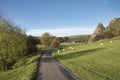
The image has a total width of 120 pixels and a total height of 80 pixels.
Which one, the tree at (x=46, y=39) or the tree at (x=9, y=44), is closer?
the tree at (x=9, y=44)

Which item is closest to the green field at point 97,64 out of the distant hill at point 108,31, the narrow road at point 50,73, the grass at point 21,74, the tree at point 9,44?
the narrow road at point 50,73

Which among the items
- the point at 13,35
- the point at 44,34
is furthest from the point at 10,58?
the point at 44,34

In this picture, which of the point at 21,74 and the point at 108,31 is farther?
the point at 108,31

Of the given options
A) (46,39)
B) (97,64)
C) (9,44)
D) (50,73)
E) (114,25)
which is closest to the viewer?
(50,73)

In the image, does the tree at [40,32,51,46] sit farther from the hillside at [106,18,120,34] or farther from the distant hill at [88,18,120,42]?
the hillside at [106,18,120,34]

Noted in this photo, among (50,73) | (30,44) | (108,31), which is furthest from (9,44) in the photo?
(108,31)

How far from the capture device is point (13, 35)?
4800 centimetres

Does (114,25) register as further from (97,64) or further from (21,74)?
(21,74)

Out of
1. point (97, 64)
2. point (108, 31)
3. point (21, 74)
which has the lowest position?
point (21, 74)

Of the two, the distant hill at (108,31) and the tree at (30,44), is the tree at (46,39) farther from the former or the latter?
the tree at (30,44)

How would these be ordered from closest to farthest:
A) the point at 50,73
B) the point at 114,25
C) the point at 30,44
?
the point at 50,73
the point at 30,44
the point at 114,25

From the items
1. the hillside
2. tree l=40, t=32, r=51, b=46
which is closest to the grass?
the hillside

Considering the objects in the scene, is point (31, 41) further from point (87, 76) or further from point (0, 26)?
point (87, 76)

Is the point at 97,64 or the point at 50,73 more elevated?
the point at 97,64
